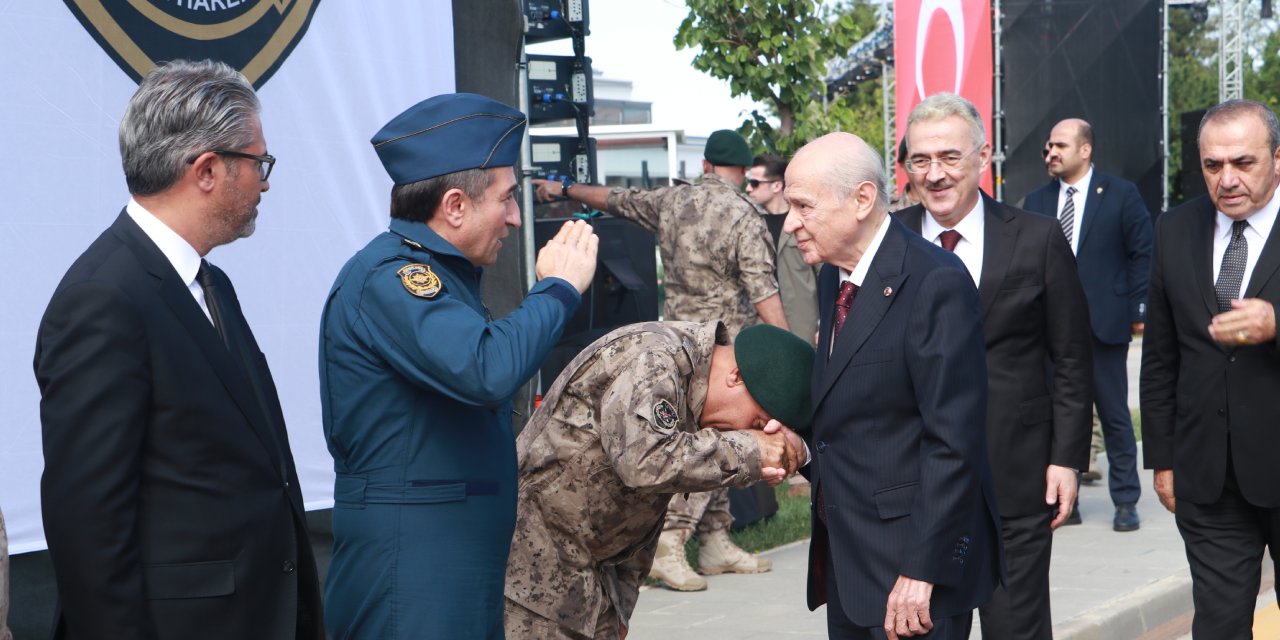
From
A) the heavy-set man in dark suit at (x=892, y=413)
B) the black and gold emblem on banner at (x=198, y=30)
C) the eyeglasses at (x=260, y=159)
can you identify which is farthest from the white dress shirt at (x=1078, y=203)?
the eyeglasses at (x=260, y=159)

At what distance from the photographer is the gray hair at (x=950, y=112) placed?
14.4 feet

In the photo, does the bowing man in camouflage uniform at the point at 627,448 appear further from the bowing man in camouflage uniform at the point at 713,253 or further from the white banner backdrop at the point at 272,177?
the bowing man in camouflage uniform at the point at 713,253

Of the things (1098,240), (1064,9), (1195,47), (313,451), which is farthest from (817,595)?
(1195,47)

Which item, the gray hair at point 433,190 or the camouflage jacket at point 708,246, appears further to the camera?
the camouflage jacket at point 708,246

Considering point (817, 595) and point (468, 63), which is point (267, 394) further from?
point (468, 63)

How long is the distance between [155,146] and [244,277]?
2600 millimetres

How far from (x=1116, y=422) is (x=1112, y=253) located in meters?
1.04

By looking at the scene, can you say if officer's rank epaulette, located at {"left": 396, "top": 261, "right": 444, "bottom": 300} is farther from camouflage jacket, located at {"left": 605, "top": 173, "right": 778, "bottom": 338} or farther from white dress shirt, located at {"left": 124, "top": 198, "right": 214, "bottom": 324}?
camouflage jacket, located at {"left": 605, "top": 173, "right": 778, "bottom": 338}

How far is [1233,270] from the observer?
176 inches

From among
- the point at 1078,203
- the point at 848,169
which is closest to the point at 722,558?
the point at 1078,203

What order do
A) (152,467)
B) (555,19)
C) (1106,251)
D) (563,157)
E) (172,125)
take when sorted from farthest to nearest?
(1106,251) → (563,157) → (555,19) → (172,125) → (152,467)

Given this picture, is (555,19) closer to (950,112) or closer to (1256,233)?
(950,112)

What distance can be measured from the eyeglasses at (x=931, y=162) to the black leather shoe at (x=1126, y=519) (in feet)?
14.2

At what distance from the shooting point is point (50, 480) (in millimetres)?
2400
